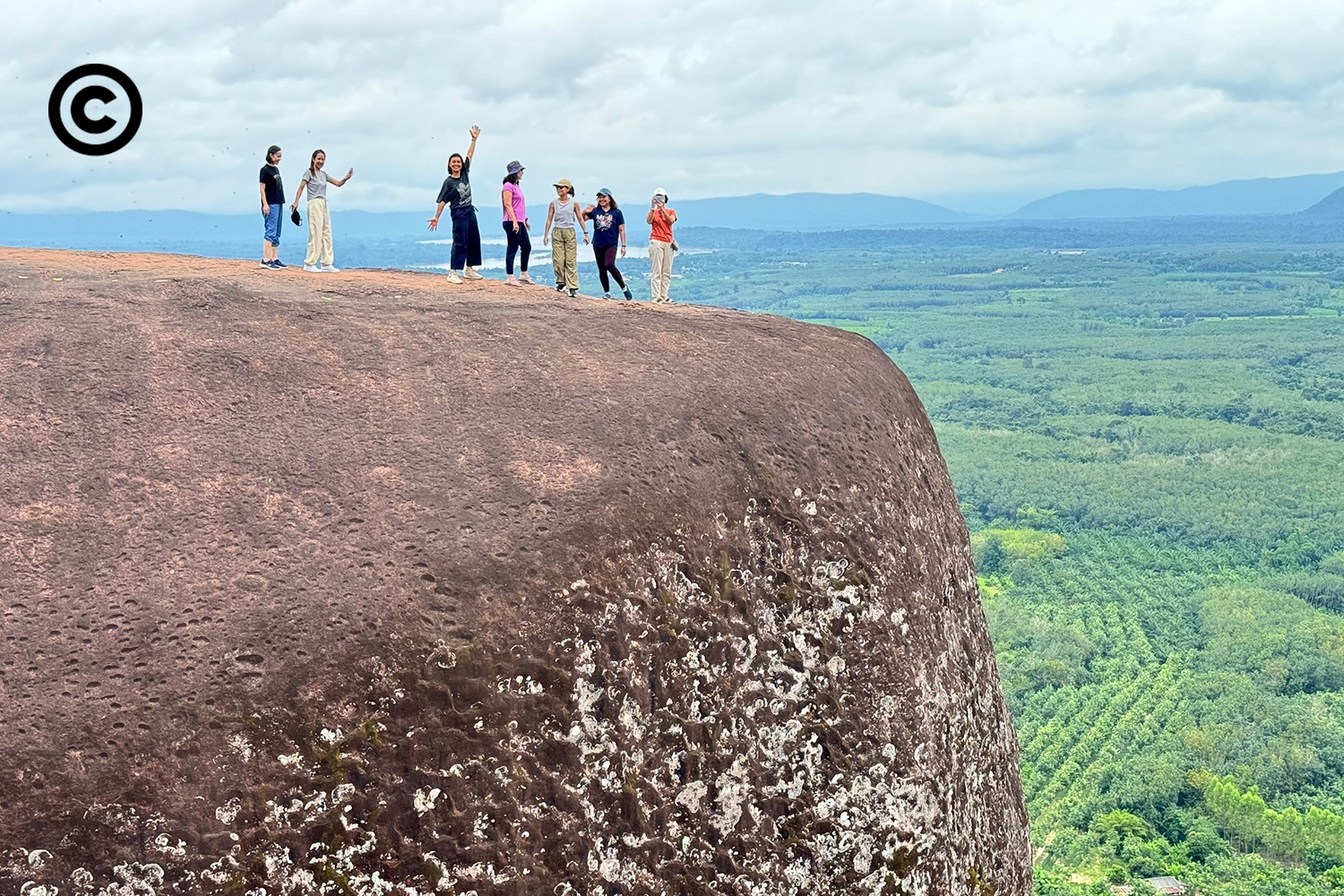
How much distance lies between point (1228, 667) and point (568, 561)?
82.6 metres

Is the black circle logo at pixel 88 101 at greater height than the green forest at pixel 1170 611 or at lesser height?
greater

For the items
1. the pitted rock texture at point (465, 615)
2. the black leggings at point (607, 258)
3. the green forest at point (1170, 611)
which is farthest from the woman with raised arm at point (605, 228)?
the green forest at point (1170, 611)

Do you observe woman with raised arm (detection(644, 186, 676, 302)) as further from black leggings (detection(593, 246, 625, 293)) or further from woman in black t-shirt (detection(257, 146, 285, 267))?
woman in black t-shirt (detection(257, 146, 285, 267))

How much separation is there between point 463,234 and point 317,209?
84.6 inches

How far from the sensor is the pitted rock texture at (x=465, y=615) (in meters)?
9.36

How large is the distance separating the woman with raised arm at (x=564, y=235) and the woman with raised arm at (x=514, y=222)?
796 mm

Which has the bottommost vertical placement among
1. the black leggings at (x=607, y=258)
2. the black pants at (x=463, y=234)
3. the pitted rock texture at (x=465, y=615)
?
the pitted rock texture at (x=465, y=615)

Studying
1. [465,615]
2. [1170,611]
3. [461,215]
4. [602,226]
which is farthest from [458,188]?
[1170,611]

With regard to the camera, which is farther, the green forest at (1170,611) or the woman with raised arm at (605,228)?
the green forest at (1170,611)

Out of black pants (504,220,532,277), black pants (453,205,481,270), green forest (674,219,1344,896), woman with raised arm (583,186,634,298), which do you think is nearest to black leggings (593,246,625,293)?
woman with raised arm (583,186,634,298)

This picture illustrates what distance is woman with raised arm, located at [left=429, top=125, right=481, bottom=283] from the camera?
18.3 meters

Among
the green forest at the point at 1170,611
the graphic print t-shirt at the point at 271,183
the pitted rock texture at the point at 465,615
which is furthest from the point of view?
the green forest at the point at 1170,611

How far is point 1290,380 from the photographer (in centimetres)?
16988

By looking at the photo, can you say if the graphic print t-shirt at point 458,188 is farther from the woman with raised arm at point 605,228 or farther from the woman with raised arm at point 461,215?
the woman with raised arm at point 605,228
